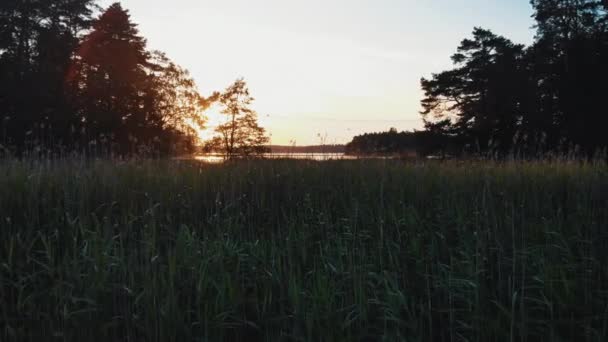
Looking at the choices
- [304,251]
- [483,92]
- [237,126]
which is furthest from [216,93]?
[304,251]

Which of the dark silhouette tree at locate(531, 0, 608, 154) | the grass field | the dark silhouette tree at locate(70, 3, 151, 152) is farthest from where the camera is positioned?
the dark silhouette tree at locate(70, 3, 151, 152)

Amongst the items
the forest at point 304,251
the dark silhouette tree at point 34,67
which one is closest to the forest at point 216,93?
the dark silhouette tree at point 34,67

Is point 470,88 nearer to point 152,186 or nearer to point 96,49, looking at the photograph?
point 96,49

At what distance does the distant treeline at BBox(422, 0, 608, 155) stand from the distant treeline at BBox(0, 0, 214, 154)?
63.2ft

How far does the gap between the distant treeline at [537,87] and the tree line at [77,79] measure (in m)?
14.3

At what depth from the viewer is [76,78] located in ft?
79.3

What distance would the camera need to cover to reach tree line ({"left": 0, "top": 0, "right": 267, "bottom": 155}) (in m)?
21.1

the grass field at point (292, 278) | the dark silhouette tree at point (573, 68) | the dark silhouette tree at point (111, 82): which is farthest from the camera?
the dark silhouette tree at point (111, 82)

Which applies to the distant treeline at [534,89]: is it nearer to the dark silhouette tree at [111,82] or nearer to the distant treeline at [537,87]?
the distant treeline at [537,87]

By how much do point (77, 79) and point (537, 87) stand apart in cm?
2733

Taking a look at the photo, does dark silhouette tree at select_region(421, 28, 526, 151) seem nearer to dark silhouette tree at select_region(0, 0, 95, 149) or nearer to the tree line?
the tree line

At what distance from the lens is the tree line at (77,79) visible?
21.1 meters

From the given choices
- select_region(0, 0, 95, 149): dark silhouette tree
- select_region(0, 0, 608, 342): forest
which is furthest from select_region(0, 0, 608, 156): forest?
select_region(0, 0, 608, 342): forest

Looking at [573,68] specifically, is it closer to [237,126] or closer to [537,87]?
[537,87]
